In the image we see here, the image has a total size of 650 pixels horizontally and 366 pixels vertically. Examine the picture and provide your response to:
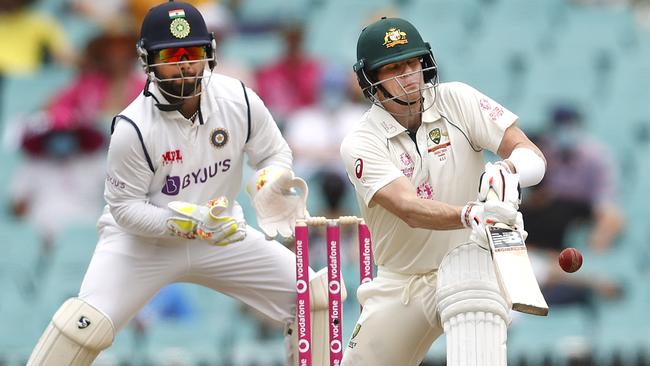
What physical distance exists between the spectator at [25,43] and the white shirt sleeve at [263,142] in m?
4.34

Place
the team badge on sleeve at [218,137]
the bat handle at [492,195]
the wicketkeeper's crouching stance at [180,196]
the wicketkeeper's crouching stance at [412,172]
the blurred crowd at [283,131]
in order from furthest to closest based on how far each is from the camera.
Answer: the blurred crowd at [283,131] < the team badge on sleeve at [218,137] < the wicketkeeper's crouching stance at [180,196] < the wicketkeeper's crouching stance at [412,172] < the bat handle at [492,195]

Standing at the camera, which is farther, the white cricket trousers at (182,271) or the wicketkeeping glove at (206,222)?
the white cricket trousers at (182,271)

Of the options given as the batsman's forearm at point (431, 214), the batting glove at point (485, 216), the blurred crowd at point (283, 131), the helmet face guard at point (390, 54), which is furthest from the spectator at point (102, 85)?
the batting glove at point (485, 216)

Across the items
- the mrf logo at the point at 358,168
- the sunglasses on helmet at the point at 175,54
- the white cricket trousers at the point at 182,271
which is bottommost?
the white cricket trousers at the point at 182,271

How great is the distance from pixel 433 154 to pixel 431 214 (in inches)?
14.1

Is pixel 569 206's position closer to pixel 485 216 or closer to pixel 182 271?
pixel 182 271

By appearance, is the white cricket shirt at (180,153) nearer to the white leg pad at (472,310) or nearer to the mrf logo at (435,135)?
the mrf logo at (435,135)

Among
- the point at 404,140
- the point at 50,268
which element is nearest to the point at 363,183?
the point at 404,140

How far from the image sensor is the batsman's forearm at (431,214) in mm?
4762

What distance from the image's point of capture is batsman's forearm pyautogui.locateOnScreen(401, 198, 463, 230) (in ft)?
15.6

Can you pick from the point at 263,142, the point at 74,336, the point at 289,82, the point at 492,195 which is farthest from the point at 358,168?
the point at 289,82

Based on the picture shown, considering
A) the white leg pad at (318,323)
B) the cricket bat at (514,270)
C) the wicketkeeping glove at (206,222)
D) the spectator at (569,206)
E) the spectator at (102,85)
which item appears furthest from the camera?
the spectator at (102,85)

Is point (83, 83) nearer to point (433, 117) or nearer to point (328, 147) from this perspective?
point (328, 147)

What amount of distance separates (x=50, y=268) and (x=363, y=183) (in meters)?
3.91
